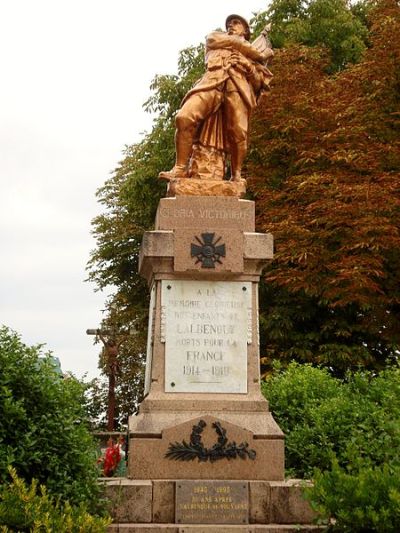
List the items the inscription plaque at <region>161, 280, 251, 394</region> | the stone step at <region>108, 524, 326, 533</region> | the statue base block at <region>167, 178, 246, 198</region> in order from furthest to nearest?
the statue base block at <region>167, 178, 246, 198</region>
the inscription plaque at <region>161, 280, 251, 394</region>
the stone step at <region>108, 524, 326, 533</region>

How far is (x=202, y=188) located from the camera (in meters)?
10.2

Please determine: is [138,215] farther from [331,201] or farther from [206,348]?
[206,348]

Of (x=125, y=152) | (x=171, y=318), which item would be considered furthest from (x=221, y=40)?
(x=125, y=152)

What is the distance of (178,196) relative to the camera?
32.8 feet

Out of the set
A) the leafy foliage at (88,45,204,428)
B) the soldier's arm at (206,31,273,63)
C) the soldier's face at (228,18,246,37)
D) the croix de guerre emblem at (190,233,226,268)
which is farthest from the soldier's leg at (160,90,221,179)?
the leafy foliage at (88,45,204,428)

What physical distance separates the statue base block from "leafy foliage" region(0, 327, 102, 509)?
2.71m

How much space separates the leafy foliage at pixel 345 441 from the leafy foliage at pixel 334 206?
15.3 ft

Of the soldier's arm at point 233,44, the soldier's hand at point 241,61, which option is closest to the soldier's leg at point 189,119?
the soldier's hand at point 241,61

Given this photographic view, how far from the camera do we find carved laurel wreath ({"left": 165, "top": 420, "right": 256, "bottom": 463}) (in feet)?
29.6

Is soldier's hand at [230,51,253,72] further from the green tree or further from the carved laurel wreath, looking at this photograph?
the green tree

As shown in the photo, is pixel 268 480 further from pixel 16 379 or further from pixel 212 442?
pixel 16 379

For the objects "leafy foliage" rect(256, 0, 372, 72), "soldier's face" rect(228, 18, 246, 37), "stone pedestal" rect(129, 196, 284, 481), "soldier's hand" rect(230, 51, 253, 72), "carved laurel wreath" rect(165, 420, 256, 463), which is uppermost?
"leafy foliage" rect(256, 0, 372, 72)

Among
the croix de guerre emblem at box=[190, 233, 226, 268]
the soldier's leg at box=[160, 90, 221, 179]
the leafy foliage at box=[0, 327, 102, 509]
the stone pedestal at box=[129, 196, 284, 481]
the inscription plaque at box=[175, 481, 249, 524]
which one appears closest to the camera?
the leafy foliage at box=[0, 327, 102, 509]

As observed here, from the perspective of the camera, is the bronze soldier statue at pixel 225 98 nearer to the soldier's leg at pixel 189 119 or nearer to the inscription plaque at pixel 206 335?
the soldier's leg at pixel 189 119
